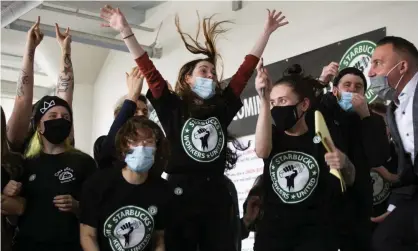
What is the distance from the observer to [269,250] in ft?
8.93

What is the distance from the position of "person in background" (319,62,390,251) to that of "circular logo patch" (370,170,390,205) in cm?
30

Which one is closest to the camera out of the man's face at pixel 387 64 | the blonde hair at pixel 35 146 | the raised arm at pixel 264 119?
the man's face at pixel 387 64

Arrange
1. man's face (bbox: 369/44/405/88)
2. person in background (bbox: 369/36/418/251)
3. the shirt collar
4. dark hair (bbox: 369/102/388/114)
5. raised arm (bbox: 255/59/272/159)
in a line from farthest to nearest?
dark hair (bbox: 369/102/388/114)
raised arm (bbox: 255/59/272/159)
man's face (bbox: 369/44/405/88)
the shirt collar
person in background (bbox: 369/36/418/251)

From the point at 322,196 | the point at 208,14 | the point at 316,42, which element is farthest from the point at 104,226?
the point at 208,14

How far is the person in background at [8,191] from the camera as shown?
8.68ft

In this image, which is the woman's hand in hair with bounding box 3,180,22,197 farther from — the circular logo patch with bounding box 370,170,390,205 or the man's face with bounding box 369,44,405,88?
the circular logo patch with bounding box 370,170,390,205

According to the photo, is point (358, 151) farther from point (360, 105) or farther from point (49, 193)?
point (49, 193)

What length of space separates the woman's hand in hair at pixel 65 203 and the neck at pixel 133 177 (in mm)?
270

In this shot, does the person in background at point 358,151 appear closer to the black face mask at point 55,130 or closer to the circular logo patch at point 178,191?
the circular logo patch at point 178,191

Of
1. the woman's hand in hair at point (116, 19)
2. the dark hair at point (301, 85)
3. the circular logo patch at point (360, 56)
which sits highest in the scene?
the circular logo patch at point (360, 56)

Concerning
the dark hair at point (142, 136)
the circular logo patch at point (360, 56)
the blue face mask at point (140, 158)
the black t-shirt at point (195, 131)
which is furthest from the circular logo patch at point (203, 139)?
the circular logo patch at point (360, 56)

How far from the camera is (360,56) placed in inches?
191

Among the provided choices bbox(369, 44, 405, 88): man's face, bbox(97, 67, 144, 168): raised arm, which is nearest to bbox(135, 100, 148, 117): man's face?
bbox(97, 67, 144, 168): raised arm

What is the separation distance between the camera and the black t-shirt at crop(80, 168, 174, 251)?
2654 millimetres
